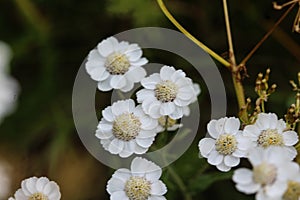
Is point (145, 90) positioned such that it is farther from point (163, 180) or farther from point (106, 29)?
point (106, 29)

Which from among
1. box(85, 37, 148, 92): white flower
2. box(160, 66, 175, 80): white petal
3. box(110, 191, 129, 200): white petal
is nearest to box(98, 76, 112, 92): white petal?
box(85, 37, 148, 92): white flower

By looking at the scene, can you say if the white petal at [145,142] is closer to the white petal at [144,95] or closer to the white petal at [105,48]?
the white petal at [144,95]

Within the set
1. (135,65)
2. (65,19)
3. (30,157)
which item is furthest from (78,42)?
(135,65)

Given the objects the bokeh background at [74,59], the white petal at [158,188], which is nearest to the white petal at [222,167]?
the white petal at [158,188]

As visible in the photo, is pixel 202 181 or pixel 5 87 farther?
pixel 5 87

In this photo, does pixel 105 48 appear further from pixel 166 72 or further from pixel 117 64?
pixel 166 72

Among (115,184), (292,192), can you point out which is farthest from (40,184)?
(292,192)
